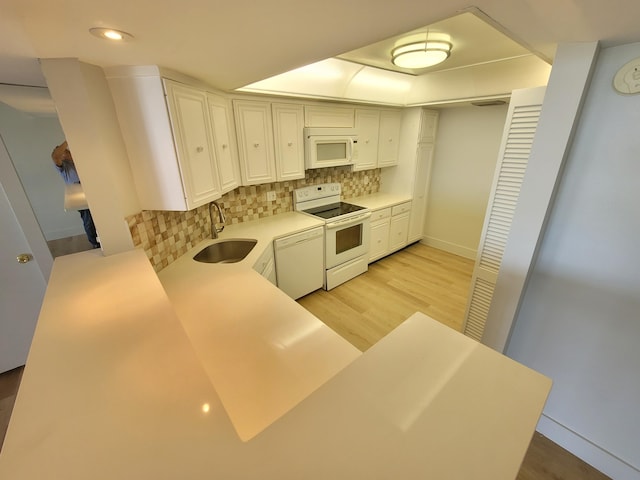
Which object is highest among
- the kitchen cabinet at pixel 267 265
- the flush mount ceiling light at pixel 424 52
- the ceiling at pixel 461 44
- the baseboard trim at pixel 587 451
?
the ceiling at pixel 461 44

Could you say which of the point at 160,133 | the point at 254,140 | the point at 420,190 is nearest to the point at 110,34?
the point at 160,133

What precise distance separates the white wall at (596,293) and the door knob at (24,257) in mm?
3405

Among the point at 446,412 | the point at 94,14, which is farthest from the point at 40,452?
the point at 94,14

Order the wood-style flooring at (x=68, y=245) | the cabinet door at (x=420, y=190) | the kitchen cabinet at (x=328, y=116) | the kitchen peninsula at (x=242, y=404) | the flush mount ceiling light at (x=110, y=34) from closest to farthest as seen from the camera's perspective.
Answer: the kitchen peninsula at (x=242, y=404), the flush mount ceiling light at (x=110, y=34), the wood-style flooring at (x=68, y=245), the kitchen cabinet at (x=328, y=116), the cabinet door at (x=420, y=190)

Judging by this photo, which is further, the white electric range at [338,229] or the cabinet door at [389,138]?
the cabinet door at [389,138]

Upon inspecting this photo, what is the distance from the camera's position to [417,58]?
1967mm

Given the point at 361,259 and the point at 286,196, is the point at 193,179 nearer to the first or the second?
the point at 286,196

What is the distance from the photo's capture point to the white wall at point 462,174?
3.41 meters

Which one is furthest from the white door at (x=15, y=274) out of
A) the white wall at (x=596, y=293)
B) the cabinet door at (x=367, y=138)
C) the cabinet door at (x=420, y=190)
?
the cabinet door at (x=420, y=190)

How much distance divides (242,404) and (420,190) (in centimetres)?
384

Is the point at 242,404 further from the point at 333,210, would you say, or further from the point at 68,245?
the point at 333,210

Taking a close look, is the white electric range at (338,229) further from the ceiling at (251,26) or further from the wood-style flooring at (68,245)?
the wood-style flooring at (68,245)

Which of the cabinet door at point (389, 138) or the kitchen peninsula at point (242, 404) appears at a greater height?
the cabinet door at point (389, 138)

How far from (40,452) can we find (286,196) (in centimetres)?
274
